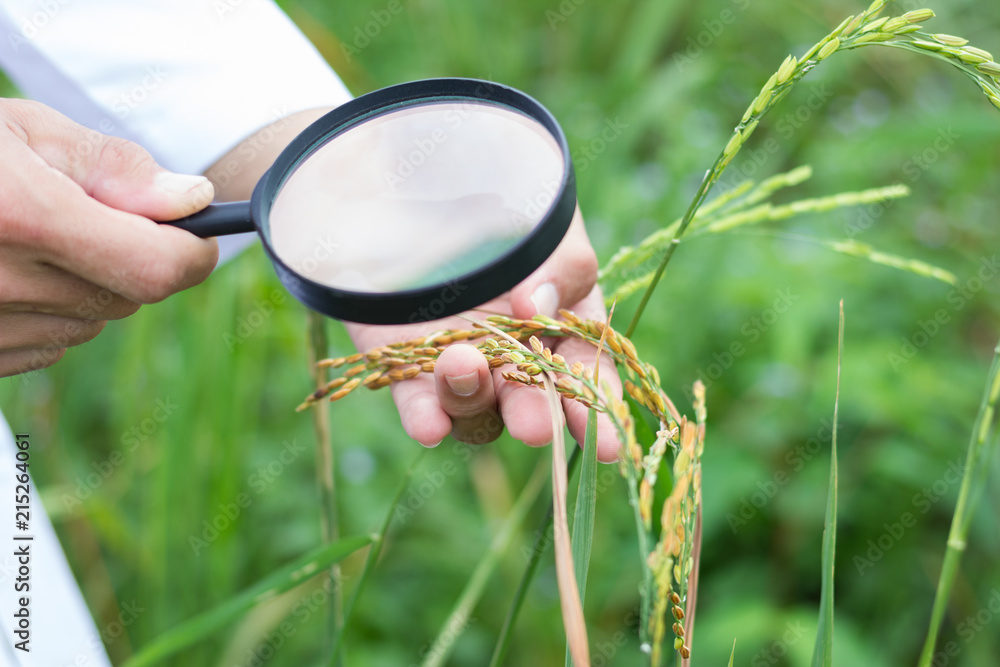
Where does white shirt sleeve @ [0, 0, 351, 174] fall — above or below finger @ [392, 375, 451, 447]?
above

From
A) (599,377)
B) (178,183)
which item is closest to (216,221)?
(178,183)

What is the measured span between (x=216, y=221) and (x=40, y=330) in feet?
0.92

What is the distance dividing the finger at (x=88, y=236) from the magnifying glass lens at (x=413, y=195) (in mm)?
112

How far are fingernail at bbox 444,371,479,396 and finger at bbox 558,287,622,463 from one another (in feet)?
0.32

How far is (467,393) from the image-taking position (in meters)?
0.72

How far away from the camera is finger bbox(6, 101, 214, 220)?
0.76m

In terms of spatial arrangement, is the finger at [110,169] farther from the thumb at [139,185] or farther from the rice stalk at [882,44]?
the rice stalk at [882,44]

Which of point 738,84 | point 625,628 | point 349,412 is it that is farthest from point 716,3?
point 625,628

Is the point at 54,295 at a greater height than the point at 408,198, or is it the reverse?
the point at 54,295

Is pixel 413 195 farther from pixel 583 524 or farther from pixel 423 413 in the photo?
pixel 583 524

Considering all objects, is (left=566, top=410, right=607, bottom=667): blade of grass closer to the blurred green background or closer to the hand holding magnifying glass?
the hand holding magnifying glass

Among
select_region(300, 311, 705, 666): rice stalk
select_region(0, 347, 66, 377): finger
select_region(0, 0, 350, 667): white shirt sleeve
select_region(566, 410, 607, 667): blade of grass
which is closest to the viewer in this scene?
select_region(300, 311, 705, 666): rice stalk

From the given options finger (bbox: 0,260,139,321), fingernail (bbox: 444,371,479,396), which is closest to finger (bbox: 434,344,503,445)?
fingernail (bbox: 444,371,479,396)

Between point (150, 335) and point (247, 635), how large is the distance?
68cm
